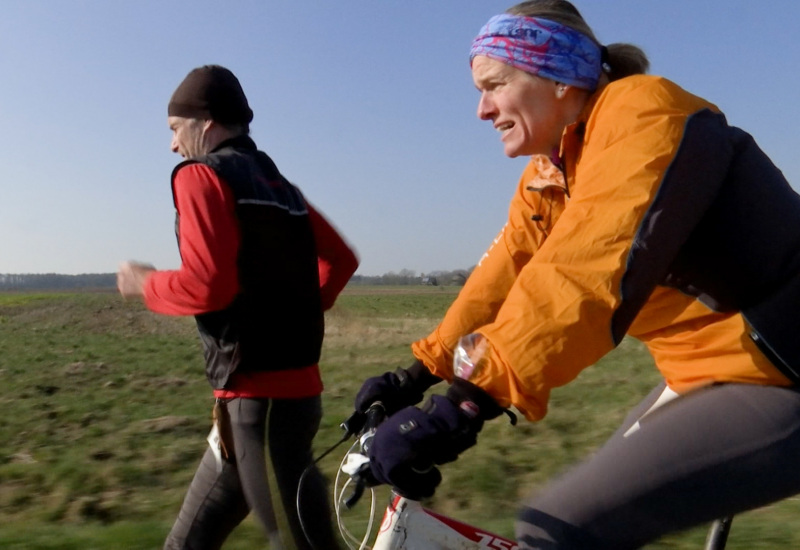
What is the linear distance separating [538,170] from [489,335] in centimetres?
87

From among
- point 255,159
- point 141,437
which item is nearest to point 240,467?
point 255,159

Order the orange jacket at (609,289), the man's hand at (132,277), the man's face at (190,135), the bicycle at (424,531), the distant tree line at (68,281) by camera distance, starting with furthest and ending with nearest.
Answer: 1. the distant tree line at (68,281)
2. the man's face at (190,135)
3. the man's hand at (132,277)
4. the bicycle at (424,531)
5. the orange jacket at (609,289)

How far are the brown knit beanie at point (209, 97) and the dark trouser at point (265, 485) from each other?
1059 millimetres

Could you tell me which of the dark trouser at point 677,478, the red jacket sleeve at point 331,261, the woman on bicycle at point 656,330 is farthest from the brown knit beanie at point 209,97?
the dark trouser at point 677,478

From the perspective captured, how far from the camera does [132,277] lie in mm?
2844

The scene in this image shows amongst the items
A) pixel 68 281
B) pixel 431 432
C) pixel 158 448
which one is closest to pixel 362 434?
pixel 431 432

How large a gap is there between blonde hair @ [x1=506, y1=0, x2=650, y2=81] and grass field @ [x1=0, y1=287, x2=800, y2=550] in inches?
83.7

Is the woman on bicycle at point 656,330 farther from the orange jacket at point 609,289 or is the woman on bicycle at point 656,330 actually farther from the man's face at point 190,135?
the man's face at point 190,135

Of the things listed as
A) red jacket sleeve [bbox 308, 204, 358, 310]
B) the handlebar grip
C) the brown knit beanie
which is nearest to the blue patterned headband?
the handlebar grip

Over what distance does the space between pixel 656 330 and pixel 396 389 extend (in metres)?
0.76

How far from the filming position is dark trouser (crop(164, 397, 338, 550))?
8.71 ft

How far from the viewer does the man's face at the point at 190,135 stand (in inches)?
116

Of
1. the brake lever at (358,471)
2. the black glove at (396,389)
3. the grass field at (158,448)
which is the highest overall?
the brake lever at (358,471)

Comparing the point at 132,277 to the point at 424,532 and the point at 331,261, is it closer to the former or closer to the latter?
the point at 331,261
